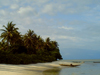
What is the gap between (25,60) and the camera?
2795 cm

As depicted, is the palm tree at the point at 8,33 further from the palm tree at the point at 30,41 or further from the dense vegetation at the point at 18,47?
the palm tree at the point at 30,41

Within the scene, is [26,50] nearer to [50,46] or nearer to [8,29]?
[8,29]

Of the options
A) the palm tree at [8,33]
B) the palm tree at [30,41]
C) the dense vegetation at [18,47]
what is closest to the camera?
the dense vegetation at [18,47]

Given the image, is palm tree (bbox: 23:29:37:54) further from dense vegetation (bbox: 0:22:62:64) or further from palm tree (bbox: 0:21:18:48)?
palm tree (bbox: 0:21:18:48)

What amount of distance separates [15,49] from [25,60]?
14.9 m

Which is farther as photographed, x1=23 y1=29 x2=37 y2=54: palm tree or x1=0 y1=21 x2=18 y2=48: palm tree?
x1=23 y1=29 x2=37 y2=54: palm tree

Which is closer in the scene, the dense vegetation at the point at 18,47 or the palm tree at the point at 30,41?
the dense vegetation at the point at 18,47

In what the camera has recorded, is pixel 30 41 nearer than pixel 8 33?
No

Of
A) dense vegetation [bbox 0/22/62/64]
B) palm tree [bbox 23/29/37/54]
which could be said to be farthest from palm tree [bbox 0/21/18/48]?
palm tree [bbox 23/29/37/54]

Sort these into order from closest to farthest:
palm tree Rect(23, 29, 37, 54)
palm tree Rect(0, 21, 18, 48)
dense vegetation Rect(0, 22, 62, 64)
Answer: dense vegetation Rect(0, 22, 62, 64) < palm tree Rect(0, 21, 18, 48) < palm tree Rect(23, 29, 37, 54)

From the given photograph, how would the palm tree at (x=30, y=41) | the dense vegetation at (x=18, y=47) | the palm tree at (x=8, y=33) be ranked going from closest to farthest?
the dense vegetation at (x=18, y=47)
the palm tree at (x=8, y=33)
the palm tree at (x=30, y=41)

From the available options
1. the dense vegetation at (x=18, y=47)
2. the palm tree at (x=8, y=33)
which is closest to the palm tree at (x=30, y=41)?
the dense vegetation at (x=18, y=47)

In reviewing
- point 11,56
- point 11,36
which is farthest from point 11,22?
point 11,56

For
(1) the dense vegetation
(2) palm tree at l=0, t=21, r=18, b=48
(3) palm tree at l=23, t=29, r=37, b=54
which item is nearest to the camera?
(1) the dense vegetation
